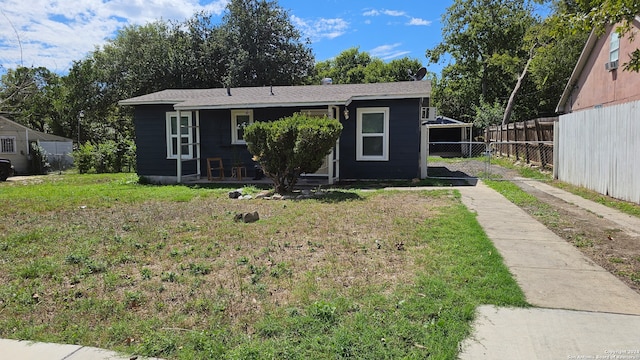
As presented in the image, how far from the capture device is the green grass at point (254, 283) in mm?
2947

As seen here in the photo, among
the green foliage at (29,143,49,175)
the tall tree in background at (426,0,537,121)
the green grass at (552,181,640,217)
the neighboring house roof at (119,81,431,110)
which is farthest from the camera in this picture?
the tall tree in background at (426,0,537,121)

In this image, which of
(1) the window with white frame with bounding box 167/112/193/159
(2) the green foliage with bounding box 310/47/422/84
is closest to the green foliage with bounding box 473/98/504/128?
(2) the green foliage with bounding box 310/47/422/84

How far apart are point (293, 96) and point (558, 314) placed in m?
11.4

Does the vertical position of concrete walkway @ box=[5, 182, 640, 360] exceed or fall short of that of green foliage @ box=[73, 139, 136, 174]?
it falls short

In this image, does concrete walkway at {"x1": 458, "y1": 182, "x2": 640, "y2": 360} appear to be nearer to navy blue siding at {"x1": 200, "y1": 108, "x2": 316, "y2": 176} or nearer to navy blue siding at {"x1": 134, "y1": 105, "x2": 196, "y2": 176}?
navy blue siding at {"x1": 200, "y1": 108, "x2": 316, "y2": 176}

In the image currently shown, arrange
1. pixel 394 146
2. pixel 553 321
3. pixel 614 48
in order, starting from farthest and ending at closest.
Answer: pixel 614 48 < pixel 394 146 < pixel 553 321

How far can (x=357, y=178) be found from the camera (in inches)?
518

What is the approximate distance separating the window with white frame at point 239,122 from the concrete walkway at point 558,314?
10.1 m

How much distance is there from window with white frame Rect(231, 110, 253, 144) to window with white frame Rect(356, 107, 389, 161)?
3.80 meters

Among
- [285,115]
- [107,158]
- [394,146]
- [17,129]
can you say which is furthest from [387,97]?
[17,129]

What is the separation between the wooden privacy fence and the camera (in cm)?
1445

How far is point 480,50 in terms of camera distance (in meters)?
34.1

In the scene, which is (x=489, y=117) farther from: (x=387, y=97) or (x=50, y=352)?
(x=50, y=352)

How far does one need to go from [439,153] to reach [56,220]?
26.3 metres
